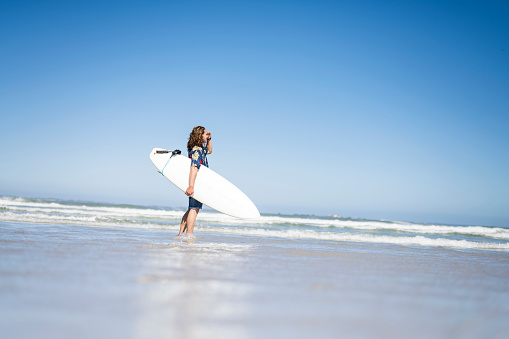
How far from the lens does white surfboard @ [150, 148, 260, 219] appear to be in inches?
245

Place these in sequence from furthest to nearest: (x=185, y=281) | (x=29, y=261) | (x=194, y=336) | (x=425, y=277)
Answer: (x=425, y=277) → (x=29, y=261) → (x=185, y=281) → (x=194, y=336)

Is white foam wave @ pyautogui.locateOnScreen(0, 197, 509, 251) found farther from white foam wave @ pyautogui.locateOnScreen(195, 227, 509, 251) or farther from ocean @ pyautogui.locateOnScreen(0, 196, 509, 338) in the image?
ocean @ pyautogui.locateOnScreen(0, 196, 509, 338)

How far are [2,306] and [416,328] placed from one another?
196 centimetres

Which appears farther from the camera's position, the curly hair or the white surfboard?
the white surfboard

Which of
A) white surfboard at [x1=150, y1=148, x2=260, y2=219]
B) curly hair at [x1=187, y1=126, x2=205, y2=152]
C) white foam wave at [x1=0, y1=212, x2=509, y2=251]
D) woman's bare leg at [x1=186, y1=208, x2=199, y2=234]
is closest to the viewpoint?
woman's bare leg at [x1=186, y1=208, x2=199, y2=234]

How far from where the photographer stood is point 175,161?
6.54 meters

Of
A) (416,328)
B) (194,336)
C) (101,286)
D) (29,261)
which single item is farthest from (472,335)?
(29,261)

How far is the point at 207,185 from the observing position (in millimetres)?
6270

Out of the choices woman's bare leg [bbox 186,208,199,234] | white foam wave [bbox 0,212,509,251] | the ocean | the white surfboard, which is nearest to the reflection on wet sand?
the ocean

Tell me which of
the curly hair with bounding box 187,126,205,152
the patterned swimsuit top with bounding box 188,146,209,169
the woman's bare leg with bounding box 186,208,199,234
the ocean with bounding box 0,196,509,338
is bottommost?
the ocean with bounding box 0,196,509,338

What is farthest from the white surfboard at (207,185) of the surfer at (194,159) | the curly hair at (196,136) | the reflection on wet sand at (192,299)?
the reflection on wet sand at (192,299)

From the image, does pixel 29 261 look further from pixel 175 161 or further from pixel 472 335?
pixel 175 161

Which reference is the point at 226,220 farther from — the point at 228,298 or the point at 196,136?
the point at 228,298

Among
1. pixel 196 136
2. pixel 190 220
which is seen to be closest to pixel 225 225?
pixel 190 220
